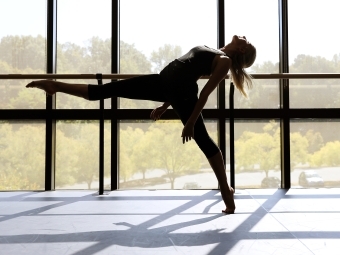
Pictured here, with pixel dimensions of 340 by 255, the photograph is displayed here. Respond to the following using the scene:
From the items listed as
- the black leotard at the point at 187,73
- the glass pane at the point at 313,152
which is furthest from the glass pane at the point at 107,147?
the glass pane at the point at 313,152

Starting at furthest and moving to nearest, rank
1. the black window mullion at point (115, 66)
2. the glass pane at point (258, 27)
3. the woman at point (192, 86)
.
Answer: the glass pane at point (258, 27) < the black window mullion at point (115, 66) < the woman at point (192, 86)

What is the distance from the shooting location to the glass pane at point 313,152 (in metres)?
2.74

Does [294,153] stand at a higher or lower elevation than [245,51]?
lower

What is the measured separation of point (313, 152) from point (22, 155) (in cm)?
203

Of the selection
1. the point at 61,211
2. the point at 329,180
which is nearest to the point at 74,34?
the point at 61,211

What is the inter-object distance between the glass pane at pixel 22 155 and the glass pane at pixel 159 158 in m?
0.56

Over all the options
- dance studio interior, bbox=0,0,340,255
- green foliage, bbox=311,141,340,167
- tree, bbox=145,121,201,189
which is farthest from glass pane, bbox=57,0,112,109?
green foliage, bbox=311,141,340,167

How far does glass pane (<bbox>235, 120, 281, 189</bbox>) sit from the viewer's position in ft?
9.06

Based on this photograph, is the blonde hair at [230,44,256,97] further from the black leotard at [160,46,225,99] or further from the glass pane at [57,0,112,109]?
the glass pane at [57,0,112,109]

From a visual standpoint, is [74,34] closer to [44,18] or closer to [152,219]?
[44,18]

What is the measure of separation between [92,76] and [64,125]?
69 centimetres

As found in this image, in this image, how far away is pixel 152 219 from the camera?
61.5 inches

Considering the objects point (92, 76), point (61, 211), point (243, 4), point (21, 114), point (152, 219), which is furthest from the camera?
point (243, 4)

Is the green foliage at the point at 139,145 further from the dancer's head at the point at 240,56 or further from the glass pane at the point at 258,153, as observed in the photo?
the dancer's head at the point at 240,56
